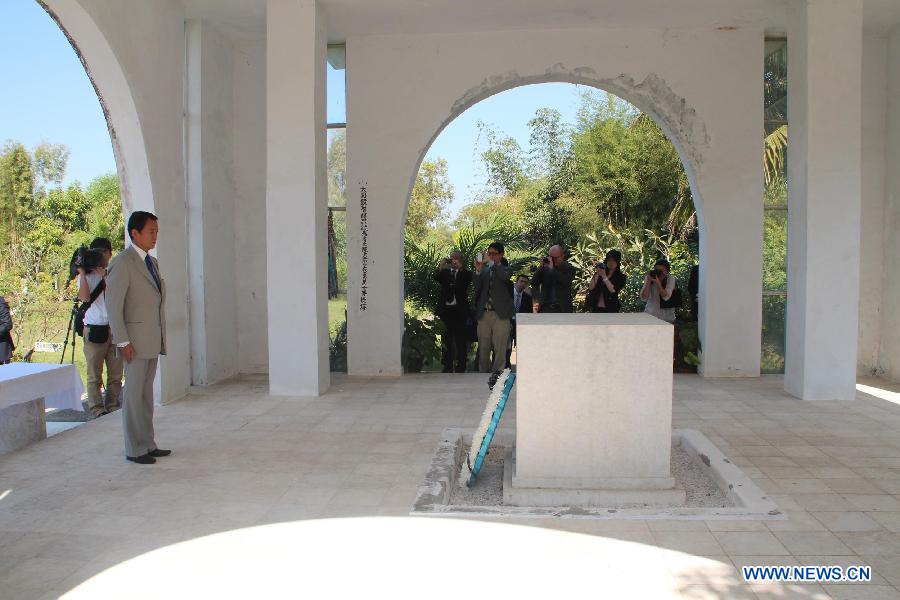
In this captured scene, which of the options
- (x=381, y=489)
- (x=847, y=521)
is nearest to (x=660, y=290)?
(x=847, y=521)

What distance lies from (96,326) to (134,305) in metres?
1.66

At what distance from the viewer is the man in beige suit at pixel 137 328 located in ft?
15.6

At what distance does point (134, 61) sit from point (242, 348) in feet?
11.9

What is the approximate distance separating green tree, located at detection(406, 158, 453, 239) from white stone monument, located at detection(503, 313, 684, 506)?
20.4 meters

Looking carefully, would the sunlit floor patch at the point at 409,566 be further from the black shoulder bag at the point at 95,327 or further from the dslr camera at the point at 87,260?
the dslr camera at the point at 87,260

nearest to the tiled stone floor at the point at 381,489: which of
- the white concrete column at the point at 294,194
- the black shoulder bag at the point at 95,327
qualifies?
the white concrete column at the point at 294,194

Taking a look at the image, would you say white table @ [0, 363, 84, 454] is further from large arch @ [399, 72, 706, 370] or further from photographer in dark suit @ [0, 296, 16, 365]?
large arch @ [399, 72, 706, 370]

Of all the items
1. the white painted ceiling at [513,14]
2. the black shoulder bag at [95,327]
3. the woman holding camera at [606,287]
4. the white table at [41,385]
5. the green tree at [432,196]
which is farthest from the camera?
the green tree at [432,196]

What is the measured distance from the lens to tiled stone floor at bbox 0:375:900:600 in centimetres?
319

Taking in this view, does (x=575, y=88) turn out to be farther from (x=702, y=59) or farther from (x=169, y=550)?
(x=169, y=550)

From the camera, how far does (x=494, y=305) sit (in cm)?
794

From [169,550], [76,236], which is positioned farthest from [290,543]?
[76,236]

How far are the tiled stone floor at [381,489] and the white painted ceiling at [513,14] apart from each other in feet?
12.7

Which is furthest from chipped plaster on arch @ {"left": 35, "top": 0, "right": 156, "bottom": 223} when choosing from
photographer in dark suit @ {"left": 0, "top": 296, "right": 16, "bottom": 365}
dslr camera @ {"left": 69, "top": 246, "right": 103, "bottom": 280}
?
photographer in dark suit @ {"left": 0, "top": 296, "right": 16, "bottom": 365}
